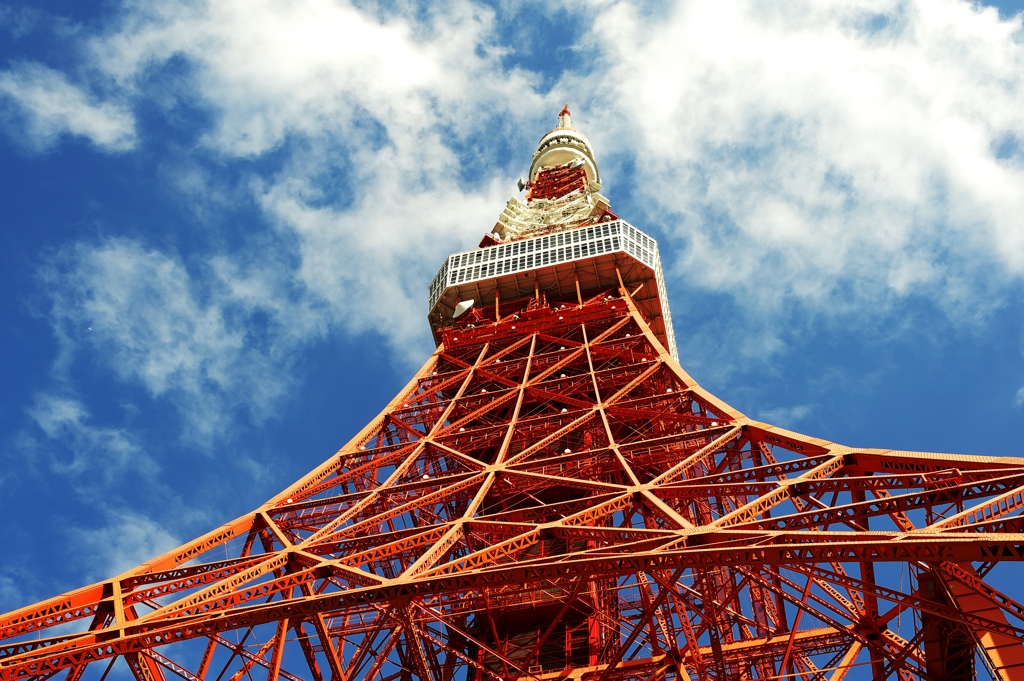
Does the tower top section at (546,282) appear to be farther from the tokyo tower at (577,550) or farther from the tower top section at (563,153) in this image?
the tower top section at (563,153)

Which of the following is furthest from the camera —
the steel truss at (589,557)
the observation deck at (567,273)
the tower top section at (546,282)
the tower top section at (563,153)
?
the tower top section at (563,153)

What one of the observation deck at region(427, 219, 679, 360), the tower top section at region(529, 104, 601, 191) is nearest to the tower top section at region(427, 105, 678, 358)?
the observation deck at region(427, 219, 679, 360)

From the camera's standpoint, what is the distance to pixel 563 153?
56000 millimetres

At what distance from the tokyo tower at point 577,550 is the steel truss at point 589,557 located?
0.18 ft

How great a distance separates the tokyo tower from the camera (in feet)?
49.7

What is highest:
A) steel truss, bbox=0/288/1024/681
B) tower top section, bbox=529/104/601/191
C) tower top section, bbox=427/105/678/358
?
tower top section, bbox=529/104/601/191

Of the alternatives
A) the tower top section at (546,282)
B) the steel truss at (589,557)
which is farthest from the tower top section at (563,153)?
the steel truss at (589,557)

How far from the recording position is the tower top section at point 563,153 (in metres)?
55.0

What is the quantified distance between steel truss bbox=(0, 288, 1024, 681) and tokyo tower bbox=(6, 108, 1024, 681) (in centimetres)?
6

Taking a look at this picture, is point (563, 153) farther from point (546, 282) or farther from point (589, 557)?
point (589, 557)

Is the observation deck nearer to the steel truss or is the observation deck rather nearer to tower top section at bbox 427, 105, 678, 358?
tower top section at bbox 427, 105, 678, 358

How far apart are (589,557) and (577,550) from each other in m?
8.44

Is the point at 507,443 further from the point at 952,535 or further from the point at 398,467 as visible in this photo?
the point at 952,535

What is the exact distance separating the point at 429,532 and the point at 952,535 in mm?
8845
